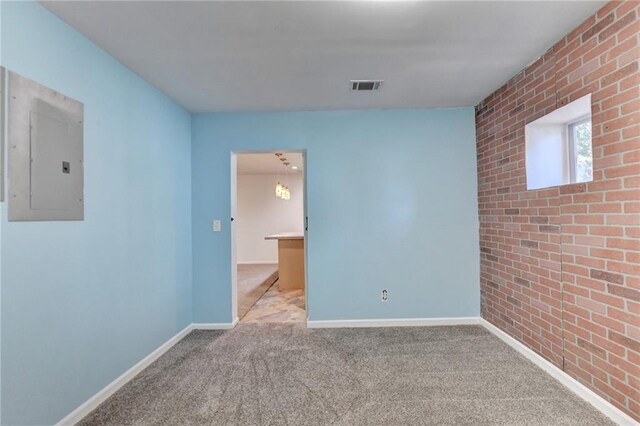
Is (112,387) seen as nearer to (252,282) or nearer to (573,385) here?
(573,385)

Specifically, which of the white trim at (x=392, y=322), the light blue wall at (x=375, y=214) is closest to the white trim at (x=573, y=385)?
the white trim at (x=392, y=322)

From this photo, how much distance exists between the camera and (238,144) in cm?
329

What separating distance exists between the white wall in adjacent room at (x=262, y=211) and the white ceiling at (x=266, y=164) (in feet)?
1.13

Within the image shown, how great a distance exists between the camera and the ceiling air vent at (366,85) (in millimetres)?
2559

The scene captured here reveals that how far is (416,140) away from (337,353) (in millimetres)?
2388

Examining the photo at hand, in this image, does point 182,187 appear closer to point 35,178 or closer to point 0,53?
point 35,178

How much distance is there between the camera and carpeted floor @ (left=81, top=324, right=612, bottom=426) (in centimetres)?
176

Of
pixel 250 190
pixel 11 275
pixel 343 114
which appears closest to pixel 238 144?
pixel 343 114

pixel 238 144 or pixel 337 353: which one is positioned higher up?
pixel 238 144

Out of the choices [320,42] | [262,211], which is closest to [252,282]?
[262,211]

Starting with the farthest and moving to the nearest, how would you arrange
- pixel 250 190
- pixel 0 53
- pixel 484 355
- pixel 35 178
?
pixel 250 190
pixel 484 355
pixel 35 178
pixel 0 53

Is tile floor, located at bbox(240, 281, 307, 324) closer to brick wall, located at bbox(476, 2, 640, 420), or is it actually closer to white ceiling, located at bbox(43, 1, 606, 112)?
brick wall, located at bbox(476, 2, 640, 420)

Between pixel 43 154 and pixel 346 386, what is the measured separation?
2.38m

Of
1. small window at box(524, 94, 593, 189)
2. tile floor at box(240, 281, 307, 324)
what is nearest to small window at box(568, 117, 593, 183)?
small window at box(524, 94, 593, 189)
